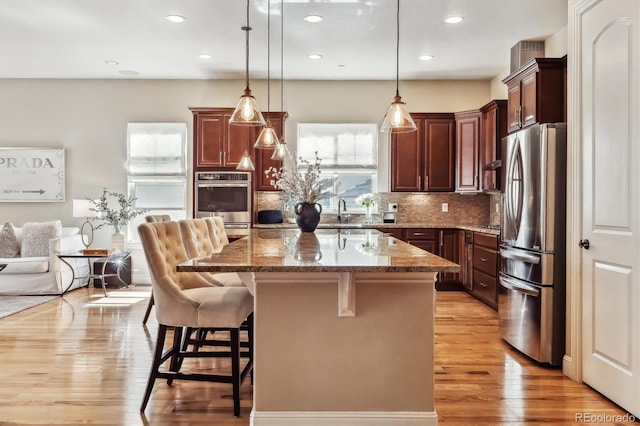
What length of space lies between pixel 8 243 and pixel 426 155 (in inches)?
216

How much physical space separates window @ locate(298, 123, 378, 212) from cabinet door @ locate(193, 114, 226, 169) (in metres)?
1.16

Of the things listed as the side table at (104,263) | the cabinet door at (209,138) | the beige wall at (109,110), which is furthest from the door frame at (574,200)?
the side table at (104,263)

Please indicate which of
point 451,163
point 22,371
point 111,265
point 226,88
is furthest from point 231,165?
point 22,371

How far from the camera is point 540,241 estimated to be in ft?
10.8

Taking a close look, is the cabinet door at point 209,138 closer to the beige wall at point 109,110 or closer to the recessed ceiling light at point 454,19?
the beige wall at point 109,110

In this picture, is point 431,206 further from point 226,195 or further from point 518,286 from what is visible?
point 518,286

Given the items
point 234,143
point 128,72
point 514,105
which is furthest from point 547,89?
point 128,72

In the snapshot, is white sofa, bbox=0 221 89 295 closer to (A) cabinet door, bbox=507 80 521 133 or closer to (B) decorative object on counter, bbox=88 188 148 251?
(B) decorative object on counter, bbox=88 188 148 251

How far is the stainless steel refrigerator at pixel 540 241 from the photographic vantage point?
10.6ft

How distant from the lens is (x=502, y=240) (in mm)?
3824

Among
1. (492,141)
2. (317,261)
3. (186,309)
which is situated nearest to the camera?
(317,261)

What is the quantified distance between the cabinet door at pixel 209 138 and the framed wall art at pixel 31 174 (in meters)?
2.12

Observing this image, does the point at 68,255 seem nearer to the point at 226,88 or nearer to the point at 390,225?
the point at 226,88

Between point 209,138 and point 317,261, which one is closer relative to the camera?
point 317,261
